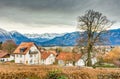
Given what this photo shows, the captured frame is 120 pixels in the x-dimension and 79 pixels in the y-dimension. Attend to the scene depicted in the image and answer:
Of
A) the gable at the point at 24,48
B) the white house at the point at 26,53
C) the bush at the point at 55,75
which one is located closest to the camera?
the bush at the point at 55,75

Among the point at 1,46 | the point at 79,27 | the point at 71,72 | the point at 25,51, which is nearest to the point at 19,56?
the point at 25,51

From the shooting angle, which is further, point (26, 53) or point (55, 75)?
point (26, 53)

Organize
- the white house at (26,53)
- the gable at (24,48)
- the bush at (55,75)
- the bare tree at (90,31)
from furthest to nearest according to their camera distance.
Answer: the white house at (26,53) → the gable at (24,48) → the bare tree at (90,31) → the bush at (55,75)

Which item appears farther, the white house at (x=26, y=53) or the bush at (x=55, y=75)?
the white house at (x=26, y=53)

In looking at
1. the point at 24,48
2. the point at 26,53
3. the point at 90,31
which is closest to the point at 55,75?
the point at 90,31

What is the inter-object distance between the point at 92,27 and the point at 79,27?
1945mm

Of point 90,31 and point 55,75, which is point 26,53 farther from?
point 55,75

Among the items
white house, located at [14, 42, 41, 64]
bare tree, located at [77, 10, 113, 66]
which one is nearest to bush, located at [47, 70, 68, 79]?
bare tree, located at [77, 10, 113, 66]

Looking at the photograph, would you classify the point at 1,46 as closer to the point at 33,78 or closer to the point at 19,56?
the point at 19,56

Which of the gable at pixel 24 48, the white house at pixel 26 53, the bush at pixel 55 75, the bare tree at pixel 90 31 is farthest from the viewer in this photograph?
the white house at pixel 26 53

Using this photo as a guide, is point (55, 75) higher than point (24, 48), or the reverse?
point (24, 48)

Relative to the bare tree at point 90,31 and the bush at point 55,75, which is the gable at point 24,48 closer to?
the bare tree at point 90,31

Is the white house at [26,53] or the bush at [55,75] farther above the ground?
the white house at [26,53]

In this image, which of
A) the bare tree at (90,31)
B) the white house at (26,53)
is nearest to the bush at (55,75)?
the bare tree at (90,31)
